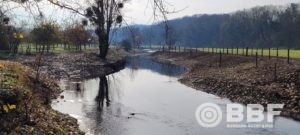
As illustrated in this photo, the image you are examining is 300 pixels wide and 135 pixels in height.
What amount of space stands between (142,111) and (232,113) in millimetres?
4967

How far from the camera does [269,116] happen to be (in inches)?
920

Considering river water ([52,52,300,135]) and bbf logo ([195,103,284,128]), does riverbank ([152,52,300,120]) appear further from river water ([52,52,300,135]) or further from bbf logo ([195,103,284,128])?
river water ([52,52,300,135])

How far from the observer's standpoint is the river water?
19.6 metres

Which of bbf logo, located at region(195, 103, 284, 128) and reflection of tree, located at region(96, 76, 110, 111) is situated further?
reflection of tree, located at region(96, 76, 110, 111)

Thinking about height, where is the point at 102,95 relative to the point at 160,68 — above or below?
above

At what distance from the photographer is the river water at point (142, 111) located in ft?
64.2

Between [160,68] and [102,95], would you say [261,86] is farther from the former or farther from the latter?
[160,68]

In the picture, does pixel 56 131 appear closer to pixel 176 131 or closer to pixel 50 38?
pixel 176 131

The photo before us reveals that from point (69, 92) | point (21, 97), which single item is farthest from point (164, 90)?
point (21, 97)

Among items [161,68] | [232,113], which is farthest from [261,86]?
[161,68]

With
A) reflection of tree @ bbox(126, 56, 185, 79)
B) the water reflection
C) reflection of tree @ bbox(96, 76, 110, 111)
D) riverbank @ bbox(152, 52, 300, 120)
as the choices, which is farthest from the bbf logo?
the water reflection

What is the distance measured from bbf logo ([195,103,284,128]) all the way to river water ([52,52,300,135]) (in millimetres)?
376

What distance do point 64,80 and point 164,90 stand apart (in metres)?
9.82

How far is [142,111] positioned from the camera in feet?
80.6
